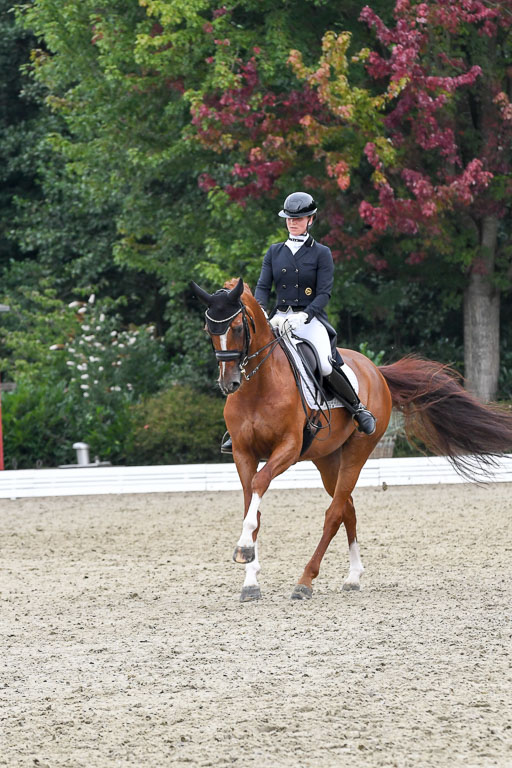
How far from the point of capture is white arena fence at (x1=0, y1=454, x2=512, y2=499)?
13.8 m

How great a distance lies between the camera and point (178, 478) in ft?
46.0

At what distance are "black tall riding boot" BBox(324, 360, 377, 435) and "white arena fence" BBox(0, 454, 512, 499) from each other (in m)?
6.02

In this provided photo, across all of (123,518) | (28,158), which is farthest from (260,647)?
(28,158)

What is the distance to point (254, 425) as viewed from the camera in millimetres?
7117

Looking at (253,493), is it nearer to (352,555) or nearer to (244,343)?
(244,343)

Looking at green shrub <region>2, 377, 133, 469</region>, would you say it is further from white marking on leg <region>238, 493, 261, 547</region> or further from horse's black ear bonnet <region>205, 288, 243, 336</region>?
horse's black ear bonnet <region>205, 288, 243, 336</region>

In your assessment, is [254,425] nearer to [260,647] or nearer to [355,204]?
[260,647]

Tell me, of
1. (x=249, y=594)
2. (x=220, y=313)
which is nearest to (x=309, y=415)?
(x=220, y=313)

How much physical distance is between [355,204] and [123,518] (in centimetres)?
685

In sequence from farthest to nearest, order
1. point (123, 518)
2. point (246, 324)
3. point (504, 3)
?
1. point (504, 3)
2. point (123, 518)
3. point (246, 324)

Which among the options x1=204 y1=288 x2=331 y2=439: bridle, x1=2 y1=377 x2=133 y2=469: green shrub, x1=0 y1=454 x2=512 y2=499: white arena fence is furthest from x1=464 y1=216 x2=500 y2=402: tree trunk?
x1=204 y1=288 x2=331 y2=439: bridle

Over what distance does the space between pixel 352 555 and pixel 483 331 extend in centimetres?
978

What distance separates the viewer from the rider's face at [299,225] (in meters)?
7.54

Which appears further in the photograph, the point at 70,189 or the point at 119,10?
the point at 70,189
